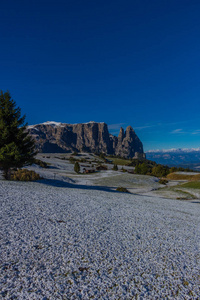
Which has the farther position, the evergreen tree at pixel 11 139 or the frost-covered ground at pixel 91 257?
the evergreen tree at pixel 11 139

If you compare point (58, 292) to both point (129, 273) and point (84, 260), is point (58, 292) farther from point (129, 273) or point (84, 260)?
point (129, 273)

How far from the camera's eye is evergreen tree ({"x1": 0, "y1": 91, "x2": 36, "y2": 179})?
20.6m

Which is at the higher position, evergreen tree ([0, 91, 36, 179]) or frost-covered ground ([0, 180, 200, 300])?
evergreen tree ([0, 91, 36, 179])

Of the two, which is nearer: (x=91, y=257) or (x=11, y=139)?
(x=91, y=257)

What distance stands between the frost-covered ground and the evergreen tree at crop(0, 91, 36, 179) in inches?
425

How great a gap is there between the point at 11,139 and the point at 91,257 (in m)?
20.7

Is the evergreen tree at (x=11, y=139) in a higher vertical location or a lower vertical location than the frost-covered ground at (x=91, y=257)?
higher

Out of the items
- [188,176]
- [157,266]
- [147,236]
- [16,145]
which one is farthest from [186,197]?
[188,176]

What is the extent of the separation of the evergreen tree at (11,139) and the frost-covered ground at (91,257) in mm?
10783

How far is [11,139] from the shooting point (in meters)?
22.3

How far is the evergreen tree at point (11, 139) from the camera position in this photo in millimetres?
20633

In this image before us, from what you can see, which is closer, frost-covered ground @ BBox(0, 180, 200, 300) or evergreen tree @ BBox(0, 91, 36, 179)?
frost-covered ground @ BBox(0, 180, 200, 300)

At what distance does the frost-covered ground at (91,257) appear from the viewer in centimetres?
524

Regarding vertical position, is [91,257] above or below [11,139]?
below
